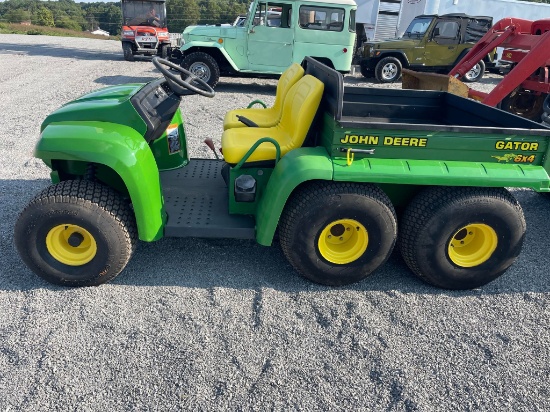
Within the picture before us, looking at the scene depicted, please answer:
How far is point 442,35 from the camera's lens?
11195mm

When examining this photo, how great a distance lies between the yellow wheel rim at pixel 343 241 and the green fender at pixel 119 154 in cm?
108

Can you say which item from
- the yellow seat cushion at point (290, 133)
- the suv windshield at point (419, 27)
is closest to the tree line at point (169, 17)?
the suv windshield at point (419, 27)

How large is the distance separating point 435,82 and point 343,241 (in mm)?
2763

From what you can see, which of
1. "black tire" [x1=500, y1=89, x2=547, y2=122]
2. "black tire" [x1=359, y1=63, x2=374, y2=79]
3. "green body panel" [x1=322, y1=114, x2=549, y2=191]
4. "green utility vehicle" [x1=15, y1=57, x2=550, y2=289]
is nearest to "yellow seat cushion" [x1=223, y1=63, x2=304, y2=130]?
"green utility vehicle" [x1=15, y1=57, x2=550, y2=289]

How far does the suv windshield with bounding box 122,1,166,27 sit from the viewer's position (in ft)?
45.2

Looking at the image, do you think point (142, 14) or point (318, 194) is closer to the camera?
point (318, 194)

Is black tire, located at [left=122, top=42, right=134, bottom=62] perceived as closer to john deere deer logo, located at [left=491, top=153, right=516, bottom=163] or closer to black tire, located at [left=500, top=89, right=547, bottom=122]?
black tire, located at [left=500, top=89, right=547, bottom=122]

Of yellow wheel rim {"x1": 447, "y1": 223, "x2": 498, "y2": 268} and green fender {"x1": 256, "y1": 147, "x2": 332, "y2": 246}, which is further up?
green fender {"x1": 256, "y1": 147, "x2": 332, "y2": 246}

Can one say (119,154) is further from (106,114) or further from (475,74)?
(475,74)

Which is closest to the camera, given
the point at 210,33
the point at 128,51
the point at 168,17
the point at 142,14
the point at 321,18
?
the point at 321,18

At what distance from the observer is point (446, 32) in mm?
11180

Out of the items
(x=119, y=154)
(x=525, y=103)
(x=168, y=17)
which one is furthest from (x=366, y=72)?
(x=168, y=17)

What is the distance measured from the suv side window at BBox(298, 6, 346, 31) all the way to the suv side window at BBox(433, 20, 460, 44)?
11.0 feet

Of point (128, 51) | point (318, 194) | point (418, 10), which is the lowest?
point (128, 51)
